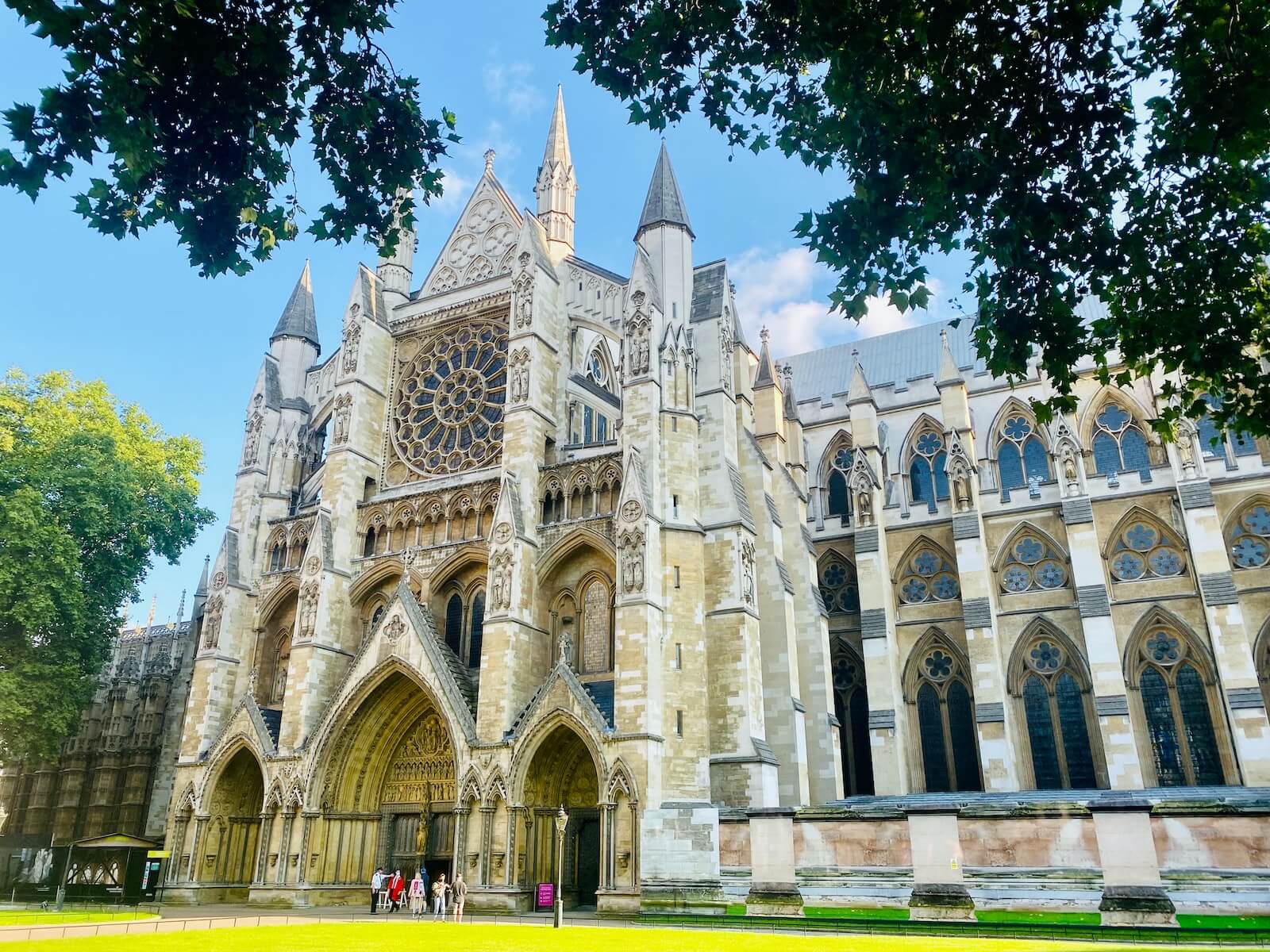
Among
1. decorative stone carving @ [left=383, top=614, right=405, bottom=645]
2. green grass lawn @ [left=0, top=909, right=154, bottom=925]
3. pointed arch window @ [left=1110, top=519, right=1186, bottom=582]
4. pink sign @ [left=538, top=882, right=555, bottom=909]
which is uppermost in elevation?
pointed arch window @ [left=1110, top=519, right=1186, bottom=582]

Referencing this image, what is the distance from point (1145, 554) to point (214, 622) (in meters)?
27.8

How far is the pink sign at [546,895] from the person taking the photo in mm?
21156

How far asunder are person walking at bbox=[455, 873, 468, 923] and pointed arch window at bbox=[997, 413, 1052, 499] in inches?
843

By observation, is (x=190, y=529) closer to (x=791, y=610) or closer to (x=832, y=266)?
(x=791, y=610)

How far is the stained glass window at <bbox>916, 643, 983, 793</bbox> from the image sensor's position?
28.5 metres

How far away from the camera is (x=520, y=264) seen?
91.1ft

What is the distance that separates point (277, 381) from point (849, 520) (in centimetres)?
2041

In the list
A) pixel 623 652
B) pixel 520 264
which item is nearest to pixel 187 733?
pixel 623 652

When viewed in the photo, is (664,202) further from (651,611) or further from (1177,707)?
(1177,707)

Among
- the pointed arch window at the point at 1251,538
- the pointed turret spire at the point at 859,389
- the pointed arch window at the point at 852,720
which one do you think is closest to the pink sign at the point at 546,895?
the pointed arch window at the point at 852,720

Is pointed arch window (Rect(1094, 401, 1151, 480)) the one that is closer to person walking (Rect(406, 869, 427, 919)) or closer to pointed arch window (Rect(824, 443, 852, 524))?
→ pointed arch window (Rect(824, 443, 852, 524))

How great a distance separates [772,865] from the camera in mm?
18266

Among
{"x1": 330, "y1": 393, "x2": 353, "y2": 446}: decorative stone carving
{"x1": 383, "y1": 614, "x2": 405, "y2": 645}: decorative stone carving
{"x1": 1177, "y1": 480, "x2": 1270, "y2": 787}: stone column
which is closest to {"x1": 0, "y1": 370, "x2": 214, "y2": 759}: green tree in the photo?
{"x1": 330, "y1": 393, "x2": 353, "y2": 446}: decorative stone carving

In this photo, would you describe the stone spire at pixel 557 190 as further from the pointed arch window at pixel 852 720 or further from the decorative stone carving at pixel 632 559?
the pointed arch window at pixel 852 720
